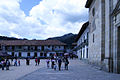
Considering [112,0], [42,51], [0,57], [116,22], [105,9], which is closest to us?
[116,22]

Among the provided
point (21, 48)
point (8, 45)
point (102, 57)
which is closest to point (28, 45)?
point (21, 48)

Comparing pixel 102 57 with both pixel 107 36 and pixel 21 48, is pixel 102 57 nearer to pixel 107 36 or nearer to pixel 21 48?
pixel 107 36

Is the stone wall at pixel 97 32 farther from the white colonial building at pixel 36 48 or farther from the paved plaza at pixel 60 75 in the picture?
the white colonial building at pixel 36 48

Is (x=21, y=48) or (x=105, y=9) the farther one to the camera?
(x=21, y=48)

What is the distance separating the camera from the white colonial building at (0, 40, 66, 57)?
54656 millimetres

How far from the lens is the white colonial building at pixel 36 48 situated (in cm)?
5466

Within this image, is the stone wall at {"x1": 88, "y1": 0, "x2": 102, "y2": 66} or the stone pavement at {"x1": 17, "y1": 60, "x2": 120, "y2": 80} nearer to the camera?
the stone pavement at {"x1": 17, "y1": 60, "x2": 120, "y2": 80}

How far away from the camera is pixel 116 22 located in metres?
11.6

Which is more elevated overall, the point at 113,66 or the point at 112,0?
the point at 112,0

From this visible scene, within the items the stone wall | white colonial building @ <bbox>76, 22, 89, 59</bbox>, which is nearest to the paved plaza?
the stone wall

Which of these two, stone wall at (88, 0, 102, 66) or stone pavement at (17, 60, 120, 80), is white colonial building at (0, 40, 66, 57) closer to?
stone wall at (88, 0, 102, 66)

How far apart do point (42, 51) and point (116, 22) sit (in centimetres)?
4510

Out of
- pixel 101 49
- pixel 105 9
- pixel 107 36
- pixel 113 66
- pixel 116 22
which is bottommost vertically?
pixel 113 66

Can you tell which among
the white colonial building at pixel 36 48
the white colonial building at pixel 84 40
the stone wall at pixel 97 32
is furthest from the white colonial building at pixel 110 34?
the white colonial building at pixel 36 48
